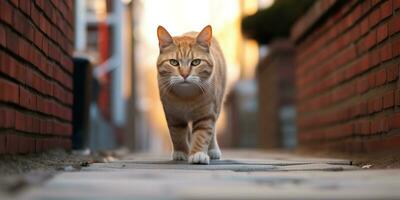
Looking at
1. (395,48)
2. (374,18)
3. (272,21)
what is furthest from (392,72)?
(272,21)

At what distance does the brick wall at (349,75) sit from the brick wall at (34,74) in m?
1.87

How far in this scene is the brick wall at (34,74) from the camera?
2.62 meters

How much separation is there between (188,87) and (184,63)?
16 cm

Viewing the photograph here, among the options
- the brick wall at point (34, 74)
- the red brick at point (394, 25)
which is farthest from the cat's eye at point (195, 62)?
the red brick at point (394, 25)

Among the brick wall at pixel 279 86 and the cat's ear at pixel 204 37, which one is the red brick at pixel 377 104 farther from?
the brick wall at pixel 279 86

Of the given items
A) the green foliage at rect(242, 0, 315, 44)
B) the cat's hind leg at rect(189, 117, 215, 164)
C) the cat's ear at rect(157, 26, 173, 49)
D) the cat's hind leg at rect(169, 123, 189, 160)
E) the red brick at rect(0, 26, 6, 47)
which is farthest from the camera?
the green foliage at rect(242, 0, 315, 44)

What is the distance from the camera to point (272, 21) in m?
7.64

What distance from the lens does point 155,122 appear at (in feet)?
99.3

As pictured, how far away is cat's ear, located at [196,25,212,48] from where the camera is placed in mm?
3876

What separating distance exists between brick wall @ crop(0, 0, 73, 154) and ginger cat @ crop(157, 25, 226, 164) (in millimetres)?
636

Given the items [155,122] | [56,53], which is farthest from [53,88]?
[155,122]

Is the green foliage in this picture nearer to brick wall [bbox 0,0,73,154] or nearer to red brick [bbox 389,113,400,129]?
brick wall [bbox 0,0,73,154]

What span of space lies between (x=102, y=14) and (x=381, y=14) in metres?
7.05

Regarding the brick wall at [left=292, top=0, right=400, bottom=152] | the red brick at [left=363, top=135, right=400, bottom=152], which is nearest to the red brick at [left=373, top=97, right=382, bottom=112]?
the brick wall at [left=292, top=0, right=400, bottom=152]
